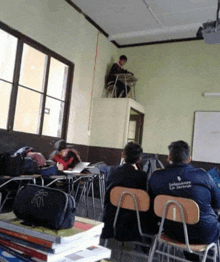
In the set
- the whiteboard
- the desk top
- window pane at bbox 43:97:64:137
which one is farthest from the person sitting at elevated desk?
the whiteboard

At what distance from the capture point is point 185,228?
184 centimetres

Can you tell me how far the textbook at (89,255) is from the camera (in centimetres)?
75

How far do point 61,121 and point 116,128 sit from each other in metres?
1.28

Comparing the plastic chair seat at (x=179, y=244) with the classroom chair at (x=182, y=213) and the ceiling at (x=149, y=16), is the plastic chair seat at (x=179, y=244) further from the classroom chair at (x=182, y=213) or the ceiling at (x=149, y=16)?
the ceiling at (x=149, y=16)

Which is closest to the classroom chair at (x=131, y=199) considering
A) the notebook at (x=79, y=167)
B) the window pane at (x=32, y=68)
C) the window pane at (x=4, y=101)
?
the notebook at (x=79, y=167)

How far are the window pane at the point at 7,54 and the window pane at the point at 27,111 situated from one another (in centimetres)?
32

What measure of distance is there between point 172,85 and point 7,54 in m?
3.92

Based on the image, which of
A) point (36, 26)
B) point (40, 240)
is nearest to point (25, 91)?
point (36, 26)

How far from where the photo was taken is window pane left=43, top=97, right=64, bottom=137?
5.15 metres

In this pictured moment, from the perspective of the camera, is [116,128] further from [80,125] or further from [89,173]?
[89,173]

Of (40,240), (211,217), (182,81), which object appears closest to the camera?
(40,240)

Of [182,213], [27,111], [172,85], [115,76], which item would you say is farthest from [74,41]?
[182,213]

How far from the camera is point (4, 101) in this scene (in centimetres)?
426

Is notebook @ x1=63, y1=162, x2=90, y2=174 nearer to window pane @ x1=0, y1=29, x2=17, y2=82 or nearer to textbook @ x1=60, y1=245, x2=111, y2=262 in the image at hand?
A: window pane @ x1=0, y1=29, x2=17, y2=82
